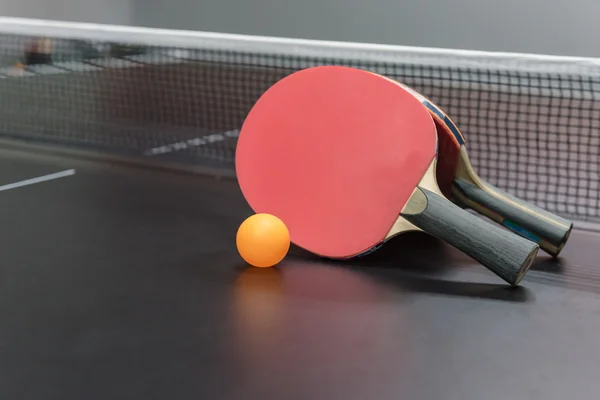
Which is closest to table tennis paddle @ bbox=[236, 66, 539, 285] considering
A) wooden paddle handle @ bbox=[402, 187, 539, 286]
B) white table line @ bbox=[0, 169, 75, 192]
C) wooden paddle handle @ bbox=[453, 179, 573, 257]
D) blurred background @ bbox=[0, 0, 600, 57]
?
wooden paddle handle @ bbox=[402, 187, 539, 286]

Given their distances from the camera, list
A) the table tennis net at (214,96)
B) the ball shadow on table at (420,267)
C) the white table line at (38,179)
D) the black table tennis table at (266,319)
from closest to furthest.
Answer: the black table tennis table at (266,319) → the ball shadow on table at (420,267) → the white table line at (38,179) → the table tennis net at (214,96)

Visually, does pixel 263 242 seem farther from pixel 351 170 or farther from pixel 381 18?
pixel 381 18

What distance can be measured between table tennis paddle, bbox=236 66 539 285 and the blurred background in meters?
4.52

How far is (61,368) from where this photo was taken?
3.23 feet

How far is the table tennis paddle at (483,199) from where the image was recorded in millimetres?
1572

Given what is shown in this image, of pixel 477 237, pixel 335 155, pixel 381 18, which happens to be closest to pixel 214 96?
pixel 335 155

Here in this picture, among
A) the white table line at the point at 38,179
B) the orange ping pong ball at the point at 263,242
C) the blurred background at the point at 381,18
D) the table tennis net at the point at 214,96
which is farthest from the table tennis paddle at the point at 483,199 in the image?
the blurred background at the point at 381,18

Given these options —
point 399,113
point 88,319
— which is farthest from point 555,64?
point 88,319

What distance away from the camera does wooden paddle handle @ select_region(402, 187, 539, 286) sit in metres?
1.37

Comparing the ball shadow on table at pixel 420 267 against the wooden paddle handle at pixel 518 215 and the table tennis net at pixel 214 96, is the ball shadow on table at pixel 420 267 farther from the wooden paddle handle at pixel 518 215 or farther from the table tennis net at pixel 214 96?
the table tennis net at pixel 214 96

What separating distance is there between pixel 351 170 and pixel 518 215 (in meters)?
0.41

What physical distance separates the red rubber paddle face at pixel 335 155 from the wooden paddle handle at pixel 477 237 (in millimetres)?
56

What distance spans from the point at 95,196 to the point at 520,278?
122 centimetres

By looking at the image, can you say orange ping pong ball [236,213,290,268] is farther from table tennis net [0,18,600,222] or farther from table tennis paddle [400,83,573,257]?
Result: table tennis paddle [400,83,573,257]
